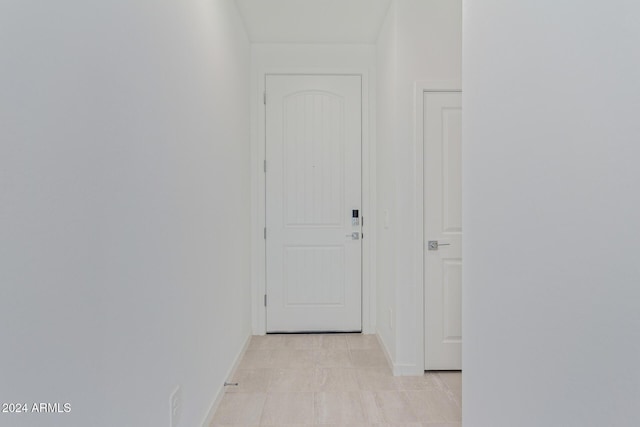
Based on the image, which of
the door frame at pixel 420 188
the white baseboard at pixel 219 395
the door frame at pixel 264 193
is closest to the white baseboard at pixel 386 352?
the door frame at pixel 420 188

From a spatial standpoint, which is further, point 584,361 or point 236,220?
point 236,220

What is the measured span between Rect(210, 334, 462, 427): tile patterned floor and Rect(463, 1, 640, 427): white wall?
81 centimetres

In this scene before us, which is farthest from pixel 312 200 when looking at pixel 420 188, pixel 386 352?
pixel 386 352

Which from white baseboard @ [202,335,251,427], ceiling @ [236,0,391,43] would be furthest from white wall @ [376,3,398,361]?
white baseboard @ [202,335,251,427]

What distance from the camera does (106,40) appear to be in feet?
3.64

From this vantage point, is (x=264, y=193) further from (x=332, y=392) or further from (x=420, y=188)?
(x=332, y=392)

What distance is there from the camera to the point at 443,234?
286 centimetres

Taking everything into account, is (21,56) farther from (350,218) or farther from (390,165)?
(350,218)

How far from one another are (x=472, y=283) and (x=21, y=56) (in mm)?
1528

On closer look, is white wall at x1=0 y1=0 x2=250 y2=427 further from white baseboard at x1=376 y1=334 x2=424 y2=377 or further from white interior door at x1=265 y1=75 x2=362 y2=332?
white interior door at x1=265 y1=75 x2=362 y2=332

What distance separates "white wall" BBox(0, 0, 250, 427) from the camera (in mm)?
791

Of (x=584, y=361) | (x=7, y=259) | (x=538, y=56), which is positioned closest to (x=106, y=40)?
(x=7, y=259)

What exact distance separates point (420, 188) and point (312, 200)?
120cm

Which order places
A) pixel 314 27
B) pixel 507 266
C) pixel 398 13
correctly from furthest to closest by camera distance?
pixel 314 27, pixel 398 13, pixel 507 266
